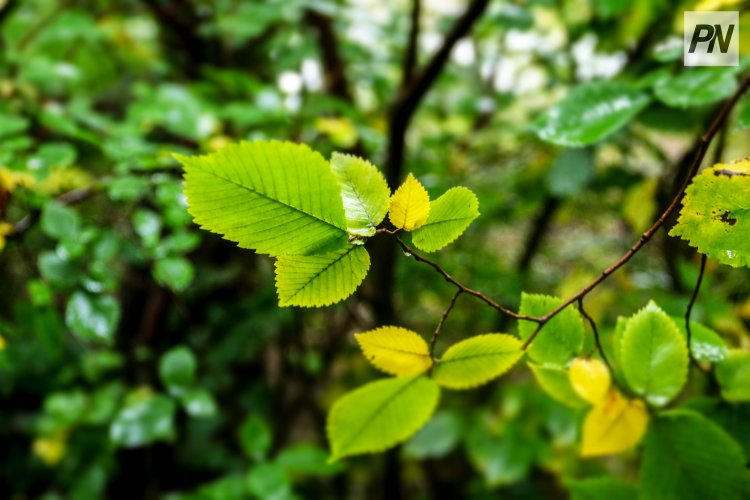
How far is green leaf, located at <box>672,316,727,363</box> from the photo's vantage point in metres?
0.36

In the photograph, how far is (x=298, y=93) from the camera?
4.62ft

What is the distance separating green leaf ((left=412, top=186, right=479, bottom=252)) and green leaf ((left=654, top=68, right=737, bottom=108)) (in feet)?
1.12

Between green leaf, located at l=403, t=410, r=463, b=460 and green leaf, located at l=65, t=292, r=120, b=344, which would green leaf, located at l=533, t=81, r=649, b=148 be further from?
green leaf, located at l=403, t=410, r=463, b=460

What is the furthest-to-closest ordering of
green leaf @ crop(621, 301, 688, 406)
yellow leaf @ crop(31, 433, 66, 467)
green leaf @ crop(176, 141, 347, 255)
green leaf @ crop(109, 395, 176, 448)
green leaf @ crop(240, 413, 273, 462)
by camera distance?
yellow leaf @ crop(31, 433, 66, 467) < green leaf @ crop(240, 413, 273, 462) < green leaf @ crop(109, 395, 176, 448) < green leaf @ crop(621, 301, 688, 406) < green leaf @ crop(176, 141, 347, 255)

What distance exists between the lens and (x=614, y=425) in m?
0.36

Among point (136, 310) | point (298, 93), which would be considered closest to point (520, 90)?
point (298, 93)

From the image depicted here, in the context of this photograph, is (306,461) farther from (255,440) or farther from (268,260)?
(268,260)

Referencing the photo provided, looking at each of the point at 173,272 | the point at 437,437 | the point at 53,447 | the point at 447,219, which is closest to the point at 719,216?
→ the point at 447,219

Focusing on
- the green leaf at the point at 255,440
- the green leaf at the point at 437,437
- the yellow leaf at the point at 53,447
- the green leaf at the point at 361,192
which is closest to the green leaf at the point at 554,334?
the green leaf at the point at 361,192

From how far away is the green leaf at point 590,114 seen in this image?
0.46m

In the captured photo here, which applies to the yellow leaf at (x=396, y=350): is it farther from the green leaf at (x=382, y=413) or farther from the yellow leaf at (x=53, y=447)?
the yellow leaf at (x=53, y=447)

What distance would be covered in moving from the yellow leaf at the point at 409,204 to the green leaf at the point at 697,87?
361 millimetres

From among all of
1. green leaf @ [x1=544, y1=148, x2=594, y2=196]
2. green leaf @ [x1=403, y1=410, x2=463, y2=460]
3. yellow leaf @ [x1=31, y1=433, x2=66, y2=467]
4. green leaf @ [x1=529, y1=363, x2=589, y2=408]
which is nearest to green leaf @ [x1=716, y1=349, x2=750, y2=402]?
green leaf @ [x1=529, y1=363, x2=589, y2=408]

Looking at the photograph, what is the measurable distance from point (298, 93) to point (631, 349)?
1.25 m
